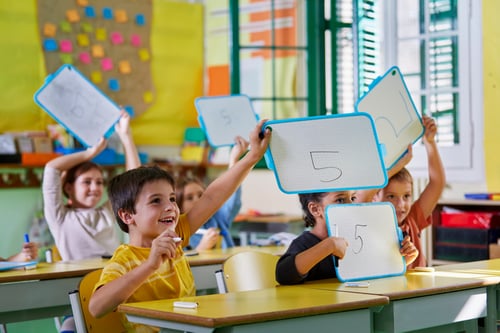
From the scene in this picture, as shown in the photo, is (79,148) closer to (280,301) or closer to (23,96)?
(23,96)

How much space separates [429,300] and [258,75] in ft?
13.2

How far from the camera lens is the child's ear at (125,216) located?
8.27 feet

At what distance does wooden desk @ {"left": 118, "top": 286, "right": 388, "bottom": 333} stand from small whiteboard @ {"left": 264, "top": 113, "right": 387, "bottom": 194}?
39 cm

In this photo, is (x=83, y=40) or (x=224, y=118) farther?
(x=83, y=40)

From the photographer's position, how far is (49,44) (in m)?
5.95

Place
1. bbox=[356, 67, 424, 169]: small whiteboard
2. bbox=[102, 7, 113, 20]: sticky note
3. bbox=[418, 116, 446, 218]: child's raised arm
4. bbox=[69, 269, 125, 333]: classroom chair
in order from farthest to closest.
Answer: bbox=[102, 7, 113, 20]: sticky note
bbox=[418, 116, 446, 218]: child's raised arm
bbox=[356, 67, 424, 169]: small whiteboard
bbox=[69, 269, 125, 333]: classroom chair

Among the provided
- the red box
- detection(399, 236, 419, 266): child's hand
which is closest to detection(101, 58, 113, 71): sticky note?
the red box

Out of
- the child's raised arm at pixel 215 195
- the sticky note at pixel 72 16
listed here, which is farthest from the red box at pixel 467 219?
the sticky note at pixel 72 16

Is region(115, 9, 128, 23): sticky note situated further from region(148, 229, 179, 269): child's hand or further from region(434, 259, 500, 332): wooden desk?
region(148, 229, 179, 269): child's hand

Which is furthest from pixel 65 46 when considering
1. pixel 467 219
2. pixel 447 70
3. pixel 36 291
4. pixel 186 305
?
pixel 186 305

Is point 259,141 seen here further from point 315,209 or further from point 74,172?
point 74,172

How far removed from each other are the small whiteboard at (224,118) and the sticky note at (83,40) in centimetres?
212

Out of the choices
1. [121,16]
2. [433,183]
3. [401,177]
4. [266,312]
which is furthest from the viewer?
[121,16]

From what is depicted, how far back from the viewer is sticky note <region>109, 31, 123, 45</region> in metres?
6.35
